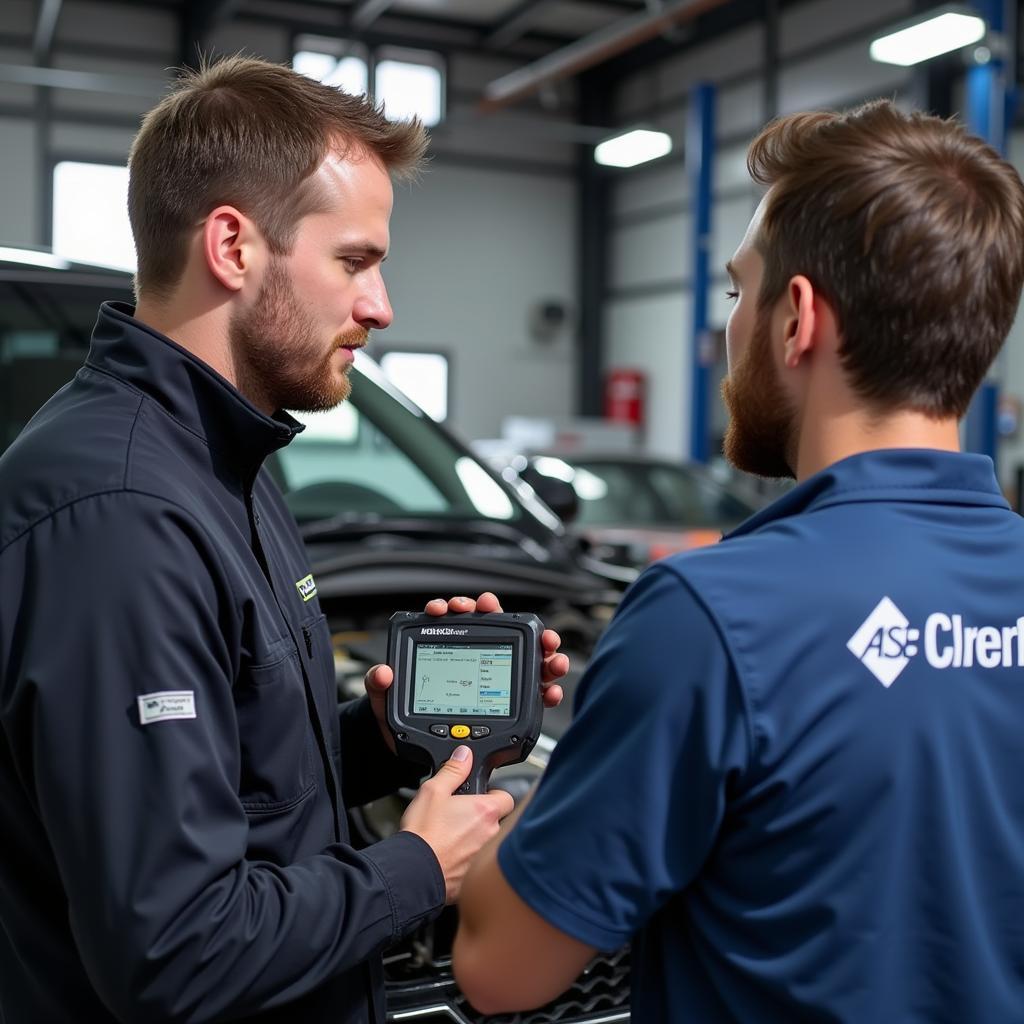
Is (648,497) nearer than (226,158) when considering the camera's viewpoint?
No

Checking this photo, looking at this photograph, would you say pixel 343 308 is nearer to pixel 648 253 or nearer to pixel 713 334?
pixel 713 334

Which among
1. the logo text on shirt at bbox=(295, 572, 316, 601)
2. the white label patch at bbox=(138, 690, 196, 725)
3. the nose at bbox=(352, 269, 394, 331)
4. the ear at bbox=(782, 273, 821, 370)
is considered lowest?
the white label patch at bbox=(138, 690, 196, 725)

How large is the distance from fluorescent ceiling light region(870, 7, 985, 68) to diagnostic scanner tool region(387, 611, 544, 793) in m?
7.32

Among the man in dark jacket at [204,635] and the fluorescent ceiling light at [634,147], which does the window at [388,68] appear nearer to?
the fluorescent ceiling light at [634,147]

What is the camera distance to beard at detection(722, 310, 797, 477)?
1072 millimetres

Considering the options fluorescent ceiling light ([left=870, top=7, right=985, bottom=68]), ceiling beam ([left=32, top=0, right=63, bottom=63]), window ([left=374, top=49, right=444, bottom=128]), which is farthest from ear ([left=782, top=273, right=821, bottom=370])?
window ([left=374, top=49, right=444, bottom=128])

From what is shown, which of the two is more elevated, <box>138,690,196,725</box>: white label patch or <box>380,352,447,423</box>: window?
<box>380,352,447,423</box>: window

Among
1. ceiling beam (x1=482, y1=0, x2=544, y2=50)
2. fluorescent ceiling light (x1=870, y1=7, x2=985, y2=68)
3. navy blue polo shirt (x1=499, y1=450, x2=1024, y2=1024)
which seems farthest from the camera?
ceiling beam (x1=482, y1=0, x2=544, y2=50)

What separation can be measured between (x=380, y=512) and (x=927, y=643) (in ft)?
6.78

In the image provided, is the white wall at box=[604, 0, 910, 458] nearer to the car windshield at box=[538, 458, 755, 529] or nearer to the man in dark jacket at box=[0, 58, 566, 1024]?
the car windshield at box=[538, 458, 755, 529]

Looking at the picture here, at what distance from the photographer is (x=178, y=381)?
1.28 meters

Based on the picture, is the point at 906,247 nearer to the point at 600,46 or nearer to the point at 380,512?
the point at 380,512

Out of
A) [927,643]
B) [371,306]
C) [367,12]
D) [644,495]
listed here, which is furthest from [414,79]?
[927,643]

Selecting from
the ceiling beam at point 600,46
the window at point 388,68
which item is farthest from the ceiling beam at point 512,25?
the ceiling beam at point 600,46
